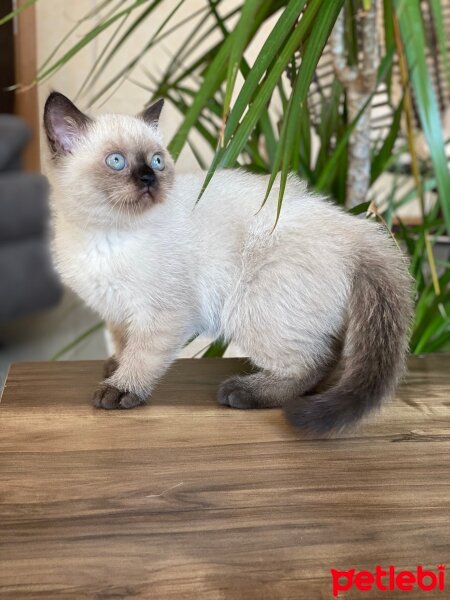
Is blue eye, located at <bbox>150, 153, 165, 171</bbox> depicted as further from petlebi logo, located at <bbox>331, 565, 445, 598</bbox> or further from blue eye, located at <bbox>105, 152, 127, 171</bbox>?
petlebi logo, located at <bbox>331, 565, 445, 598</bbox>

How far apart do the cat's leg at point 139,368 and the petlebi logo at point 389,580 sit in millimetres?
404

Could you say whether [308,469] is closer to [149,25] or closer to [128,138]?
[128,138]

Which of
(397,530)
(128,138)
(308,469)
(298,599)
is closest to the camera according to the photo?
(298,599)

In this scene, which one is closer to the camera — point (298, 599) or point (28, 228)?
point (298, 599)

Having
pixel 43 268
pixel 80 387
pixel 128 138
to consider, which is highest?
pixel 128 138

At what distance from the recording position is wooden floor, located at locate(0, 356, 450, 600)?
0.59 meters

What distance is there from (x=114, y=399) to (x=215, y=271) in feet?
0.65

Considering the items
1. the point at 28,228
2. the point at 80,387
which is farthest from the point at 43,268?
the point at 80,387

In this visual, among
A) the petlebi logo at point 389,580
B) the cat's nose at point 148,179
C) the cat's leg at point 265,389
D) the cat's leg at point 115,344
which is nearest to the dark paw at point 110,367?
the cat's leg at point 115,344

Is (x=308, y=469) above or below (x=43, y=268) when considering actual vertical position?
above

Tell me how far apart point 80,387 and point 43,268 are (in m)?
1.50

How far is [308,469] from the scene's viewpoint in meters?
0.78

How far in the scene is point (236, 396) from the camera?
0.94m

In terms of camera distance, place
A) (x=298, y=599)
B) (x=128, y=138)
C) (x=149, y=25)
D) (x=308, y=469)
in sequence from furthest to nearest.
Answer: (x=149, y=25), (x=128, y=138), (x=308, y=469), (x=298, y=599)
